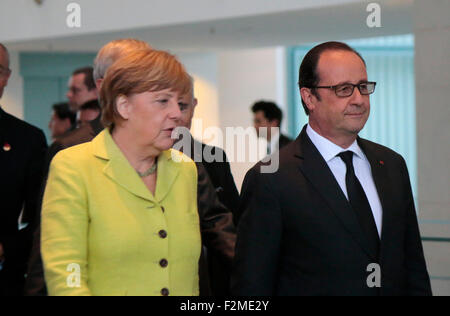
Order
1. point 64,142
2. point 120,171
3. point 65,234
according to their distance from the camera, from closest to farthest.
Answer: point 65,234 < point 120,171 < point 64,142

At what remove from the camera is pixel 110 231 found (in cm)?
202

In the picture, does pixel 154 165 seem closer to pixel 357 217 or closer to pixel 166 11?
pixel 357 217

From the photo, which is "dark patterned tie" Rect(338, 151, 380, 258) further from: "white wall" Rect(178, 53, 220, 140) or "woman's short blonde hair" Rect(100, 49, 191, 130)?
"white wall" Rect(178, 53, 220, 140)

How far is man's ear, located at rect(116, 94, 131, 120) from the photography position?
2.12 m

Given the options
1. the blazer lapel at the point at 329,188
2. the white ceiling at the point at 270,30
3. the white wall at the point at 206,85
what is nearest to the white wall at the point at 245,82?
the white wall at the point at 206,85

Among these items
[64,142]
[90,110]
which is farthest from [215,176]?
[90,110]

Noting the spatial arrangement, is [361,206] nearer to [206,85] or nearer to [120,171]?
[120,171]

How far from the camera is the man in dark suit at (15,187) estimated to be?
2.90 meters

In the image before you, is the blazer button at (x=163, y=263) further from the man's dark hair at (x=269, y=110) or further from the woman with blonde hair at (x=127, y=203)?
the man's dark hair at (x=269, y=110)

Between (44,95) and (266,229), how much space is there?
449 inches

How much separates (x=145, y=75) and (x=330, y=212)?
0.71 m

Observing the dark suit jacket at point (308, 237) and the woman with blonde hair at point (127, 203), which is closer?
the woman with blonde hair at point (127, 203)

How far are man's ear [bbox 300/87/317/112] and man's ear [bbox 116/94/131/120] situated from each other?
2.10 feet

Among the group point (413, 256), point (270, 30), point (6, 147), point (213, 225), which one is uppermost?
point (270, 30)
